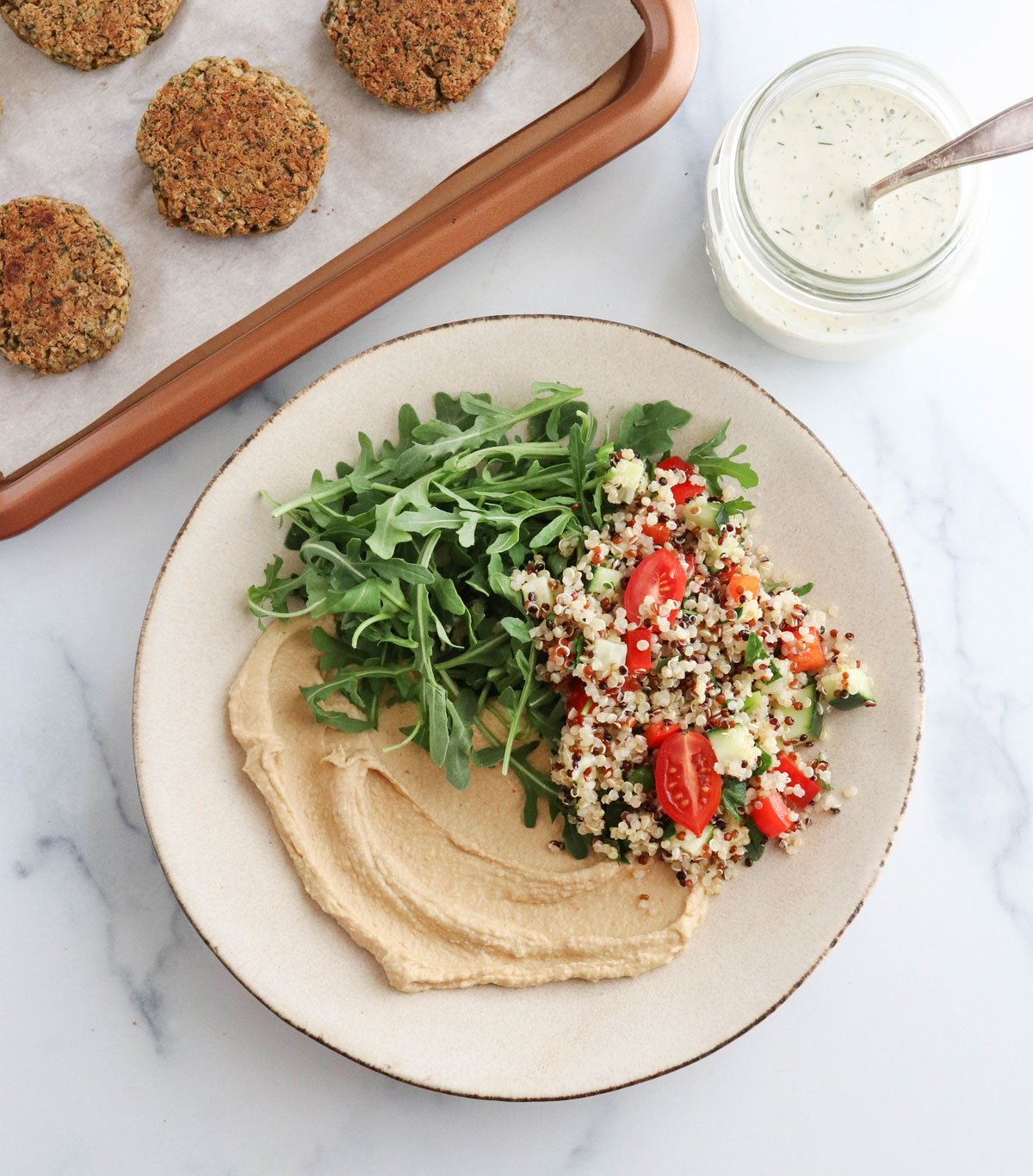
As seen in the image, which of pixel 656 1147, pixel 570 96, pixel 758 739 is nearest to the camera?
pixel 758 739

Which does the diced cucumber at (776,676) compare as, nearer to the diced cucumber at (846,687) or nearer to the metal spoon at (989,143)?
the diced cucumber at (846,687)

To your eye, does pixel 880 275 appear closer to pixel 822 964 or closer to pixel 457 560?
pixel 457 560

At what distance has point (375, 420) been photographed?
79.3 inches

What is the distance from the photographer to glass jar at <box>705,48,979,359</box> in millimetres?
1900

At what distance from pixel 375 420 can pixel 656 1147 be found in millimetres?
1751

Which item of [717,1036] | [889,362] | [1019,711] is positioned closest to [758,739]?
[717,1036]

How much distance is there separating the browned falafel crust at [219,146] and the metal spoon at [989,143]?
1243 mm

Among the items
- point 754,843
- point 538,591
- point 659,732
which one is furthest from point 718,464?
point 754,843

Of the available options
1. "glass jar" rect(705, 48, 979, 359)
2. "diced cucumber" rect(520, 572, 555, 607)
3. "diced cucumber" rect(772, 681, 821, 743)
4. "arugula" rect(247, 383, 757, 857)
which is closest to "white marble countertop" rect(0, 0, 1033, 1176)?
"glass jar" rect(705, 48, 979, 359)

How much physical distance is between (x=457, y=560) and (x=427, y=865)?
25.0 inches

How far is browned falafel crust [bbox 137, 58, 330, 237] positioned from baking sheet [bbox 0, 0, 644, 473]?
0.06 meters

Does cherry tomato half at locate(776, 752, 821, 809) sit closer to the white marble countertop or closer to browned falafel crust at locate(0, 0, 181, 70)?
the white marble countertop

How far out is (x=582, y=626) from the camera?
74.0 inches

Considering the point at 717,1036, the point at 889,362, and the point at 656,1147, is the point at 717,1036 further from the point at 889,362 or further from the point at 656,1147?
the point at 889,362
